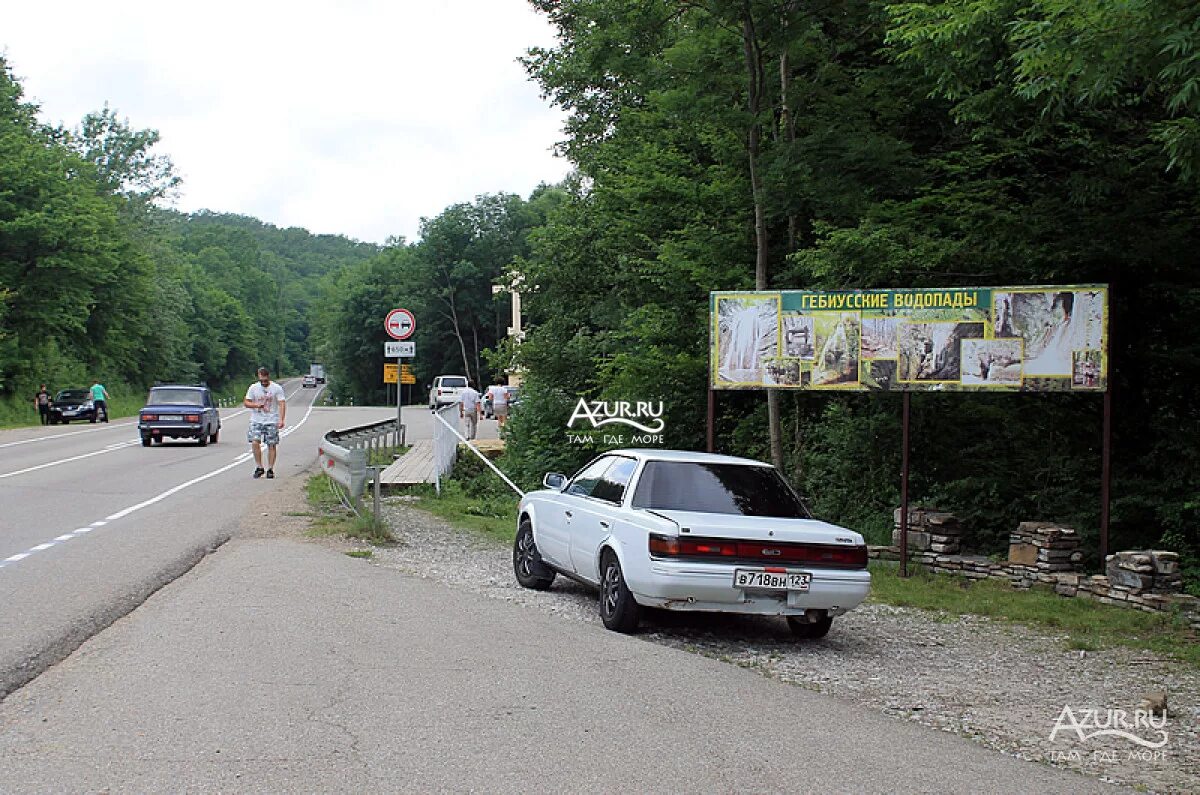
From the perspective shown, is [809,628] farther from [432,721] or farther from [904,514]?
[904,514]

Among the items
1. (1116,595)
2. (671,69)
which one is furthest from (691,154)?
(1116,595)

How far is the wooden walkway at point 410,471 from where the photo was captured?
69.3ft

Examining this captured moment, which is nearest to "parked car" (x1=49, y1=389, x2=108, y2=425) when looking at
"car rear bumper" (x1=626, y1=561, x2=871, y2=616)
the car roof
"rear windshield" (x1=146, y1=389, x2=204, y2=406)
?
"rear windshield" (x1=146, y1=389, x2=204, y2=406)

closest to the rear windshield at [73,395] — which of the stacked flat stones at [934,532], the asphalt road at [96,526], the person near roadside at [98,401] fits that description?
the person near roadside at [98,401]

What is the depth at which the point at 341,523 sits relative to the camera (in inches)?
588

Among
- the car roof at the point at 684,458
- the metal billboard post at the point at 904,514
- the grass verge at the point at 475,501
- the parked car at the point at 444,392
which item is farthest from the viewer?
the parked car at the point at 444,392

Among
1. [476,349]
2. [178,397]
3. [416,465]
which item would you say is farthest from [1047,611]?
[476,349]

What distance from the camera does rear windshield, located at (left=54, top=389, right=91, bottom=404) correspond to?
48.2 m

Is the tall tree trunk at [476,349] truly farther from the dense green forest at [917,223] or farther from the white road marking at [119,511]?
the dense green forest at [917,223]

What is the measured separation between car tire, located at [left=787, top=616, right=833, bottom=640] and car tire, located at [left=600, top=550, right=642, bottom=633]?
1.31m

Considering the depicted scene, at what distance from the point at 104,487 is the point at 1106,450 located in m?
15.6

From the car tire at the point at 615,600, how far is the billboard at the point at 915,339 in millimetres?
5386

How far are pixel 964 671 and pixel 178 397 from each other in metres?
27.5

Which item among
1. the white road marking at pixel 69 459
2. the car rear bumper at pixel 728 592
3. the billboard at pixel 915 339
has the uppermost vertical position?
the billboard at pixel 915 339
